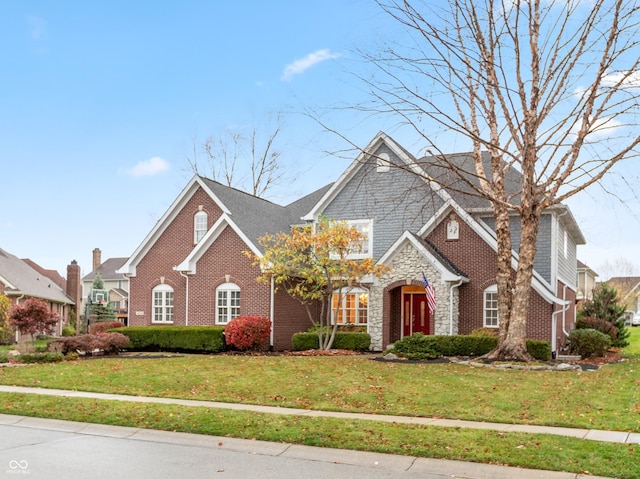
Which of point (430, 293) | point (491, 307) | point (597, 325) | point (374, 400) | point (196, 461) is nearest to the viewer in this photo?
point (196, 461)

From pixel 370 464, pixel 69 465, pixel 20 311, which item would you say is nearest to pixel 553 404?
pixel 370 464

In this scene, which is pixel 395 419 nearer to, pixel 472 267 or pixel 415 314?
pixel 472 267

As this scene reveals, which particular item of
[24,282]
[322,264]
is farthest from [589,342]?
[24,282]

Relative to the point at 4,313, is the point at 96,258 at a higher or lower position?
higher

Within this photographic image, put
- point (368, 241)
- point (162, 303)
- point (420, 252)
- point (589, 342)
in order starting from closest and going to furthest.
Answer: point (589, 342)
point (420, 252)
point (368, 241)
point (162, 303)

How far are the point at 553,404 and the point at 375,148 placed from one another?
18.1 metres

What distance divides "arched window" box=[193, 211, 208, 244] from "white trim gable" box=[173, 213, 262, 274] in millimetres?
1348

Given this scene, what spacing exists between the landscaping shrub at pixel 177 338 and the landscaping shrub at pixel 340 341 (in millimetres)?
2944

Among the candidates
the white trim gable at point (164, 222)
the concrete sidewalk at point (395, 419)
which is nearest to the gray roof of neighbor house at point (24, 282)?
the white trim gable at point (164, 222)

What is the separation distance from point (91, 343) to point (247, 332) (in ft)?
18.6

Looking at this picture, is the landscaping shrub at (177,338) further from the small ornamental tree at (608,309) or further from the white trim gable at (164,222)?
the small ornamental tree at (608,309)

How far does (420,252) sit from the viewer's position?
87.0 feet

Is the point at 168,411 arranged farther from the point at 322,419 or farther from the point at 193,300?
the point at 193,300

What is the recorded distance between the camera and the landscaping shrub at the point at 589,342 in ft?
85.5
